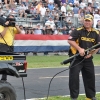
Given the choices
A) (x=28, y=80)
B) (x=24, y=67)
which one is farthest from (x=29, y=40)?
(x=24, y=67)

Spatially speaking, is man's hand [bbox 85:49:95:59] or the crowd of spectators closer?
man's hand [bbox 85:49:95:59]

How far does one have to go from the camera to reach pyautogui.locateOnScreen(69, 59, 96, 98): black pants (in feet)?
26.5

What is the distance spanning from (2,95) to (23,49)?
618 inches

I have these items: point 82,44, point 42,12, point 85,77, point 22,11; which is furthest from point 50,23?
point 82,44

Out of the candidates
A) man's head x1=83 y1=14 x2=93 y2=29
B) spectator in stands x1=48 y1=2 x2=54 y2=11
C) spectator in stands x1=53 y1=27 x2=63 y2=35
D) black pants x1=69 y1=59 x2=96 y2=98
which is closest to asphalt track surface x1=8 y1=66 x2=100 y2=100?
black pants x1=69 y1=59 x2=96 y2=98

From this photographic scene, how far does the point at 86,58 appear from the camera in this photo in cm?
808

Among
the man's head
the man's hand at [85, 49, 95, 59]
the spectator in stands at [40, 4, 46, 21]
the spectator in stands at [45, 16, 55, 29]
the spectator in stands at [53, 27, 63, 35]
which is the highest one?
the man's head

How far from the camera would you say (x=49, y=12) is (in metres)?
26.1

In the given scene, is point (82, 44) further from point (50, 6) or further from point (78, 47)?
Answer: point (50, 6)

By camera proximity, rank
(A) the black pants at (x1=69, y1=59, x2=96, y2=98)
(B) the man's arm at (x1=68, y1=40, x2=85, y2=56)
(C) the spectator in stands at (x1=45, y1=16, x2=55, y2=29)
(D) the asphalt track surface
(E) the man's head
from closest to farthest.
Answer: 1. (B) the man's arm at (x1=68, y1=40, x2=85, y2=56)
2. (E) the man's head
3. (A) the black pants at (x1=69, y1=59, x2=96, y2=98)
4. (D) the asphalt track surface
5. (C) the spectator in stands at (x1=45, y1=16, x2=55, y2=29)

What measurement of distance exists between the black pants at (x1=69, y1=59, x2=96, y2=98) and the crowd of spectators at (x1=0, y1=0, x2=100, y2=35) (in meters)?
14.8

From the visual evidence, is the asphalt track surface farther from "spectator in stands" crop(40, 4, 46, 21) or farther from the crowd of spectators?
"spectator in stands" crop(40, 4, 46, 21)

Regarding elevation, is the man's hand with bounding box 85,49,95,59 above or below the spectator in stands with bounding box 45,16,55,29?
above

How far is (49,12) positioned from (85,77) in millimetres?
18034
